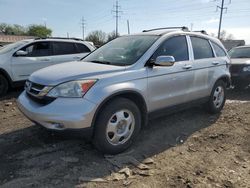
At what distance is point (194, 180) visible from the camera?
142 inches

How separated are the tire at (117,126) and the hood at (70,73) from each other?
463 mm

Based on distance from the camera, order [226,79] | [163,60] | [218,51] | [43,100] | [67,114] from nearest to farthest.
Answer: [67,114] < [43,100] < [163,60] < [218,51] < [226,79]

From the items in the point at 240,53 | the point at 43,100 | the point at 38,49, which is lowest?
the point at 43,100

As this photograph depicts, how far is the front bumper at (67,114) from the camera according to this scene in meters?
3.73

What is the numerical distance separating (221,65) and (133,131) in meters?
2.96

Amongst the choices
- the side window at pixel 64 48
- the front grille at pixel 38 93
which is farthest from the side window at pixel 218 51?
the side window at pixel 64 48

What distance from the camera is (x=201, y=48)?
589 cm

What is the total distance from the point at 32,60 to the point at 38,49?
0.44 meters

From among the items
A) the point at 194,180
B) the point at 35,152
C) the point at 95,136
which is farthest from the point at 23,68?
the point at 194,180

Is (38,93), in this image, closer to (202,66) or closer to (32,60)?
(202,66)

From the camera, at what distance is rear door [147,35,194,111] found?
4.64 m

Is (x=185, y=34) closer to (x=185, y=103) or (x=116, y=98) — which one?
(x=185, y=103)

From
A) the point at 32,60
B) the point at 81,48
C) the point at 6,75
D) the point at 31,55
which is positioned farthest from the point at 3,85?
the point at 81,48

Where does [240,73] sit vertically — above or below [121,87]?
below
